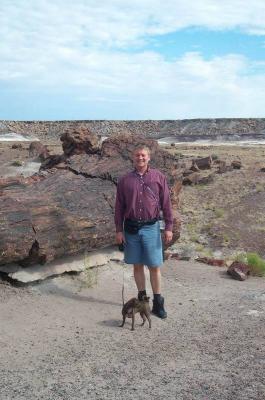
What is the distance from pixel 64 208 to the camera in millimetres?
7855

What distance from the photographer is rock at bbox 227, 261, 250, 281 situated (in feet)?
29.3

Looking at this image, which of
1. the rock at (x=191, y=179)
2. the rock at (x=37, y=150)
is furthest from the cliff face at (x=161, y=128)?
the rock at (x=191, y=179)

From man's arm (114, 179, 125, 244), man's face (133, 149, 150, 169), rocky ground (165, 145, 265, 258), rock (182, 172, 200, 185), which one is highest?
man's face (133, 149, 150, 169)

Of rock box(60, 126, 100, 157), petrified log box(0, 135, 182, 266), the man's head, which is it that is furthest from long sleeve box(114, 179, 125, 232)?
rock box(60, 126, 100, 157)

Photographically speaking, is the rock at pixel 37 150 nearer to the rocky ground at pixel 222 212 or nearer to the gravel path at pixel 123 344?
the rocky ground at pixel 222 212

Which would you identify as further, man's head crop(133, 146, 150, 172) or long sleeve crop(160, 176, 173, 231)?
long sleeve crop(160, 176, 173, 231)

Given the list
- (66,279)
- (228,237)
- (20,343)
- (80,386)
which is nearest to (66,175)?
(66,279)

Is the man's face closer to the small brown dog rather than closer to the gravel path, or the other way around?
the small brown dog

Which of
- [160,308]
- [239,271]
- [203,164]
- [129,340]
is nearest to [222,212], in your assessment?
[203,164]

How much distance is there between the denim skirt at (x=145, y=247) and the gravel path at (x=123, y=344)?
28.0 inches

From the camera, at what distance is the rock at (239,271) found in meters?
8.95

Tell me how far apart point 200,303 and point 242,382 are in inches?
101

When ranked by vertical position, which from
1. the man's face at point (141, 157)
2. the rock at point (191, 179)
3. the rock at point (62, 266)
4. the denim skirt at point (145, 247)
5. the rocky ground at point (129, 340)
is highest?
the man's face at point (141, 157)

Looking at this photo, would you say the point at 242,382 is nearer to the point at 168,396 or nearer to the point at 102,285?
the point at 168,396
